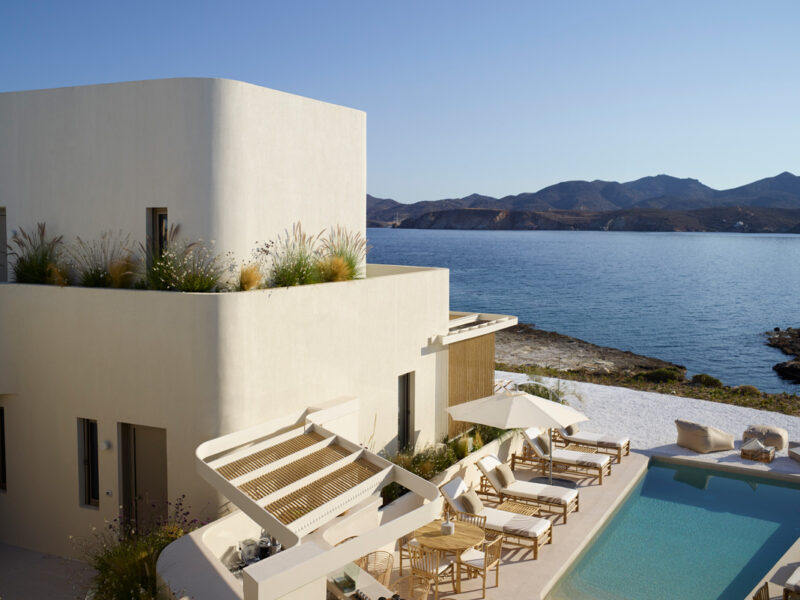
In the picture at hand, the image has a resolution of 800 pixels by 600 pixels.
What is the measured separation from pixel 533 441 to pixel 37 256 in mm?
10840

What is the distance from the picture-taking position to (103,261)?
1110 centimetres

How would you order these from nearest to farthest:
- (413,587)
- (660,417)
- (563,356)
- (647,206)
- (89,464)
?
(413,587), (89,464), (660,417), (563,356), (647,206)

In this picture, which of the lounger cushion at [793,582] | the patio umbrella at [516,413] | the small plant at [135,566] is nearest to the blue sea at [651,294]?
the patio umbrella at [516,413]

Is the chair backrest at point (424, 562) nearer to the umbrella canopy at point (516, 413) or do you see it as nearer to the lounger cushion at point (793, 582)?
the umbrella canopy at point (516, 413)

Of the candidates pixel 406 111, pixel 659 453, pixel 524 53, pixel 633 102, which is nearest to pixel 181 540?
pixel 659 453

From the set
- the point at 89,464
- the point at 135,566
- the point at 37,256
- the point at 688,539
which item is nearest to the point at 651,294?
the point at 688,539

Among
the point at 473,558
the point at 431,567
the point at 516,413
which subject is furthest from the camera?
the point at 516,413

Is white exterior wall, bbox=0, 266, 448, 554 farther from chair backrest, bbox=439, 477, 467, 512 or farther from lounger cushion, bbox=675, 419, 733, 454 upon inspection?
lounger cushion, bbox=675, 419, 733, 454

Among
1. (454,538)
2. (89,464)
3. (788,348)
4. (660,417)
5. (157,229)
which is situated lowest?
(788,348)

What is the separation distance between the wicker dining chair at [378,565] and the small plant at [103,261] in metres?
5.78

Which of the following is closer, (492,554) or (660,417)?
(492,554)

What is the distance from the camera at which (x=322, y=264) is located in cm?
1214

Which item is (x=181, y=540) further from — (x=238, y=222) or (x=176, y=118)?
(x=176, y=118)

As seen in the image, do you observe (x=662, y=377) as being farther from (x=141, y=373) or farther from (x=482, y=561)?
(x=141, y=373)
